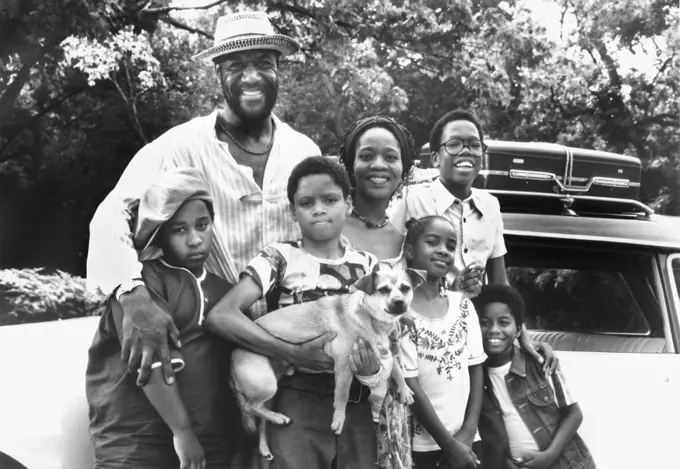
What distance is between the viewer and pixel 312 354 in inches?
91.8

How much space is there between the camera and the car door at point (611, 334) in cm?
306

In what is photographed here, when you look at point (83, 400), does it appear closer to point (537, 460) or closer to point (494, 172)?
point (537, 460)

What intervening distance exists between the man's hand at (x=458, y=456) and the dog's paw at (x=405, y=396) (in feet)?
0.90

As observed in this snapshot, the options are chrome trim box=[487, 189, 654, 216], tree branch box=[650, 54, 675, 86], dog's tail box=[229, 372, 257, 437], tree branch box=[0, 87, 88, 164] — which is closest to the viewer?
dog's tail box=[229, 372, 257, 437]

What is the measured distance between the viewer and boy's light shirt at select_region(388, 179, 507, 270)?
9.85ft

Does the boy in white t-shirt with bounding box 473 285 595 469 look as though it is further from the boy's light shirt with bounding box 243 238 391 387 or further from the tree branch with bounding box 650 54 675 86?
the tree branch with bounding box 650 54 675 86

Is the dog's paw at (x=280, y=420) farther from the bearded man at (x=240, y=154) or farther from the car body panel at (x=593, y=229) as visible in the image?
the car body panel at (x=593, y=229)

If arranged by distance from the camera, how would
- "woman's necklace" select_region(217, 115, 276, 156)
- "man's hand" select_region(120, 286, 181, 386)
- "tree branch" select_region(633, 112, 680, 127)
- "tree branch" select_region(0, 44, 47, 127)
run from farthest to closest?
1. "tree branch" select_region(633, 112, 680, 127)
2. "tree branch" select_region(0, 44, 47, 127)
3. "woman's necklace" select_region(217, 115, 276, 156)
4. "man's hand" select_region(120, 286, 181, 386)

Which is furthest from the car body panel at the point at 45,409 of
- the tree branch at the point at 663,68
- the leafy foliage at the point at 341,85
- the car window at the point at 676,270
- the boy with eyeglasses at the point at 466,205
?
the tree branch at the point at 663,68

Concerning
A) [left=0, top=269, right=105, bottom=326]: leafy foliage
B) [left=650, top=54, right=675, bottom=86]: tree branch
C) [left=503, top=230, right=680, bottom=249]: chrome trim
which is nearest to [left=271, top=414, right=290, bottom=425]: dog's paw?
[left=503, top=230, right=680, bottom=249]: chrome trim

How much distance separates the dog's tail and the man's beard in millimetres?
924

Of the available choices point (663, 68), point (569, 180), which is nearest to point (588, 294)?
point (569, 180)

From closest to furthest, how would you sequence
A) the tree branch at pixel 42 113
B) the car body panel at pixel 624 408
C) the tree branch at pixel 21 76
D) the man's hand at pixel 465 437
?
1. the man's hand at pixel 465 437
2. the car body panel at pixel 624 408
3. the tree branch at pixel 21 76
4. the tree branch at pixel 42 113

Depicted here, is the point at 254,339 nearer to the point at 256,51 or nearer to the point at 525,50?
the point at 256,51
